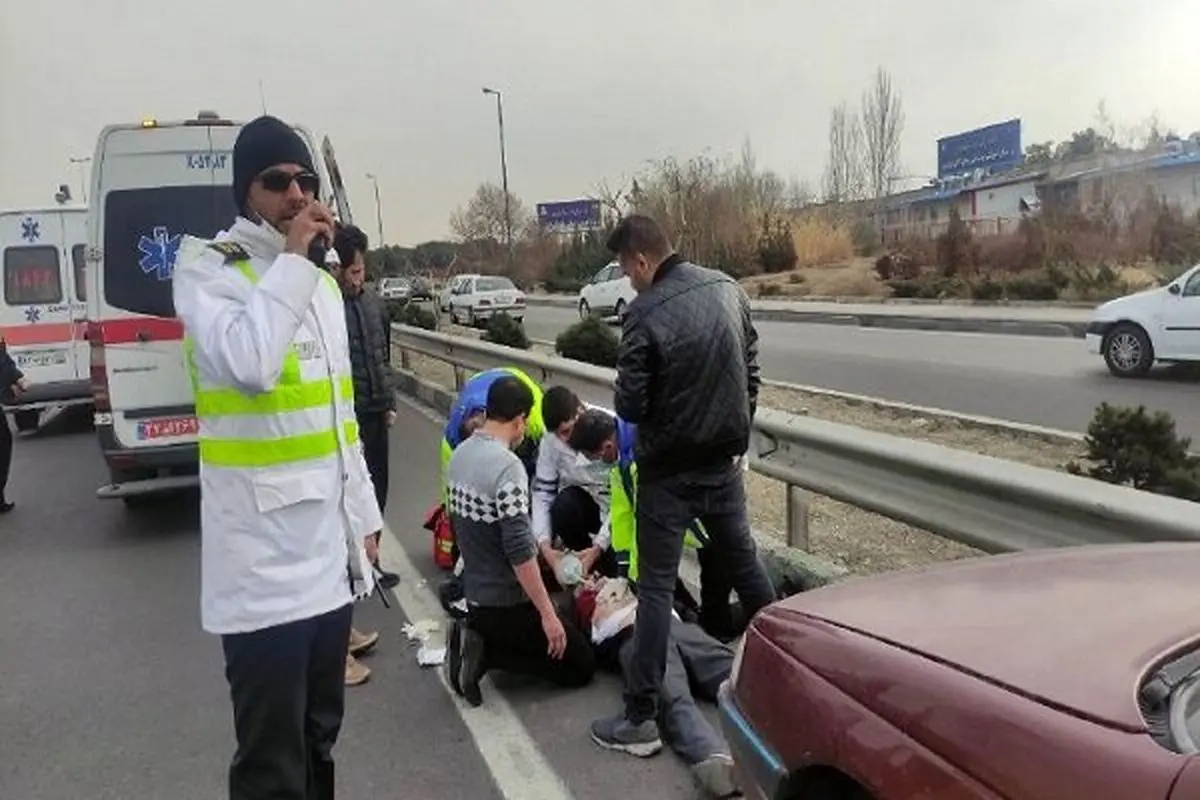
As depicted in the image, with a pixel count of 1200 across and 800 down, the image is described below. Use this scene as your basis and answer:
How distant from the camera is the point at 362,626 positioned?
5.03 metres

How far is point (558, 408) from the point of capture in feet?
15.9

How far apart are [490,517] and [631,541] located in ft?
2.42

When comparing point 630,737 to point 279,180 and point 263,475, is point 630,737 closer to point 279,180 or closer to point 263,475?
point 263,475

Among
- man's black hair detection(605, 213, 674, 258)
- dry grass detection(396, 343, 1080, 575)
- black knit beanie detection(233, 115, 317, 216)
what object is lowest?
dry grass detection(396, 343, 1080, 575)

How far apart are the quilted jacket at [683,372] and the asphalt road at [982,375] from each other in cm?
654

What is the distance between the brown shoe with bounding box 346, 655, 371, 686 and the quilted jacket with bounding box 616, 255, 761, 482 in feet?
5.30

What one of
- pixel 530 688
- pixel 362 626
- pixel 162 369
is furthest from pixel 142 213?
pixel 530 688

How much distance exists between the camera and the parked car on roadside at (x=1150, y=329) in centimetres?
1205

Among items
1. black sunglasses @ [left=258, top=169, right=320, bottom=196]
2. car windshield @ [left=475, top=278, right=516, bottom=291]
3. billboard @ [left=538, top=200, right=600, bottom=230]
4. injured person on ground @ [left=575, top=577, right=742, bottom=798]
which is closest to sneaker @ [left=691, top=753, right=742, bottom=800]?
injured person on ground @ [left=575, top=577, right=742, bottom=798]

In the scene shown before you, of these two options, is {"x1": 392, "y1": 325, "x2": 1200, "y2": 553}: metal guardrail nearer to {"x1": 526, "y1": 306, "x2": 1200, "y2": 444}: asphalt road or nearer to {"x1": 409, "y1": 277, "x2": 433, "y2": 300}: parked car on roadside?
{"x1": 526, "y1": 306, "x2": 1200, "y2": 444}: asphalt road

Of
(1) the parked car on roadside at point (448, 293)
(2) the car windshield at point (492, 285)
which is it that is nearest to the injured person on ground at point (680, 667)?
(2) the car windshield at point (492, 285)

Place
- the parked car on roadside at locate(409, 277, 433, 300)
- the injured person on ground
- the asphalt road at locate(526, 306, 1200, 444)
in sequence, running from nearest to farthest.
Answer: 1. the injured person on ground
2. the asphalt road at locate(526, 306, 1200, 444)
3. the parked car on roadside at locate(409, 277, 433, 300)

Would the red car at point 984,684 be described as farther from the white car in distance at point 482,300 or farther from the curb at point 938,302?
the white car in distance at point 482,300

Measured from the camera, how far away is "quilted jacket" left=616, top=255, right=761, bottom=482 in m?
3.47
